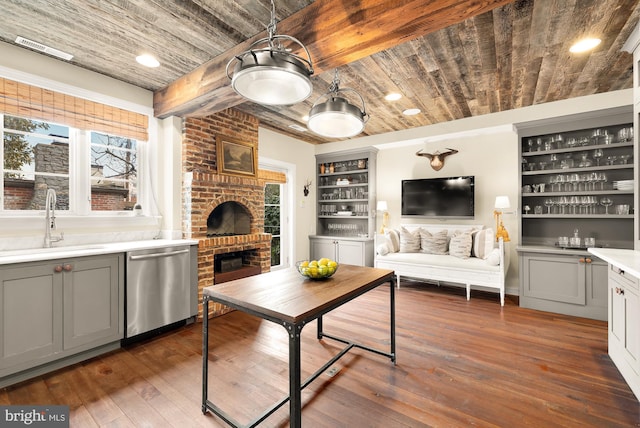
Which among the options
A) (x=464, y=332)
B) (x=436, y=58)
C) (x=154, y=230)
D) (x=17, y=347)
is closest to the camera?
(x=17, y=347)

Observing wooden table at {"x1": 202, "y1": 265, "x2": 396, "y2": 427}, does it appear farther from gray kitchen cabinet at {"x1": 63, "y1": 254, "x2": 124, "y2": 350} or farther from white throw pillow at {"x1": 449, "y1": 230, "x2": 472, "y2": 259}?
white throw pillow at {"x1": 449, "y1": 230, "x2": 472, "y2": 259}

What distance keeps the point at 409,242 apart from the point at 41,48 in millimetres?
4945

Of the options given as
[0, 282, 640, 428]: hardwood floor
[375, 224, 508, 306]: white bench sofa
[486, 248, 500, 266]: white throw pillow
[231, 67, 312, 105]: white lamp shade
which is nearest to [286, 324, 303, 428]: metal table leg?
[0, 282, 640, 428]: hardwood floor

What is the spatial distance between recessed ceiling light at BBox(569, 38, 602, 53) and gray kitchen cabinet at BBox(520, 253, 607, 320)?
7.32 ft

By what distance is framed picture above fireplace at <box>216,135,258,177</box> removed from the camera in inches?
151

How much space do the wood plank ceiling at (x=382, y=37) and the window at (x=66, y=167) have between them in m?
0.69

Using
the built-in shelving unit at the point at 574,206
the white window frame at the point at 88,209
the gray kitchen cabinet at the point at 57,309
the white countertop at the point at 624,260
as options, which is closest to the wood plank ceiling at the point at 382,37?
the white window frame at the point at 88,209


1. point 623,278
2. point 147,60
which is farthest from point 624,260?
point 147,60

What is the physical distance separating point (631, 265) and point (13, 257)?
4.18m

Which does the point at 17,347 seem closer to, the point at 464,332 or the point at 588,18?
the point at 464,332

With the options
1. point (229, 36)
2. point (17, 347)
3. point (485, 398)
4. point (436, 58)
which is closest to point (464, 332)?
point (485, 398)

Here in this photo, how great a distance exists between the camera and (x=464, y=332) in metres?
3.04

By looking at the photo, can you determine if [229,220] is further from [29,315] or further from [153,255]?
[29,315]

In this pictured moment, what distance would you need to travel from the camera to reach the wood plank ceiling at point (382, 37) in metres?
2.00
